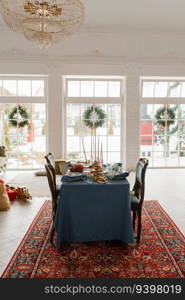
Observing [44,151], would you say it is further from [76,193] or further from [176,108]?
[76,193]

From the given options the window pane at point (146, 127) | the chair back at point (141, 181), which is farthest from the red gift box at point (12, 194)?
the window pane at point (146, 127)

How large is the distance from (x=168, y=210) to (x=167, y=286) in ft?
7.37

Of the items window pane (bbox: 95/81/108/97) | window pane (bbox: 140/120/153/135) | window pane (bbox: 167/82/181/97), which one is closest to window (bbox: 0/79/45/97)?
window pane (bbox: 95/81/108/97)

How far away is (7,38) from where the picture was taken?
7375 millimetres

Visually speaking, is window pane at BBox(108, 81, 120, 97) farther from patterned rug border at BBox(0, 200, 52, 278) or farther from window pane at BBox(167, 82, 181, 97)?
patterned rug border at BBox(0, 200, 52, 278)

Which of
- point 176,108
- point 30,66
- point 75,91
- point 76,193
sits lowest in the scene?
point 76,193

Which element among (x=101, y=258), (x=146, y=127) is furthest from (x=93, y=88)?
(x=101, y=258)

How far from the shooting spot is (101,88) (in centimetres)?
801

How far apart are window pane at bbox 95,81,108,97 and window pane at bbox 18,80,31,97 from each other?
2082mm

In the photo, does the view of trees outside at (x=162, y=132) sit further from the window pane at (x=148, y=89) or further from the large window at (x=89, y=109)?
the large window at (x=89, y=109)

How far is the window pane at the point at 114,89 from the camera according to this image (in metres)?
8.02

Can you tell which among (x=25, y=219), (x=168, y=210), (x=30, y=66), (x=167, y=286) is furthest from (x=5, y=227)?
(x=30, y=66)

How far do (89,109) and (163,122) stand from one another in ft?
7.86

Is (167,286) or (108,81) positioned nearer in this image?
(167,286)
